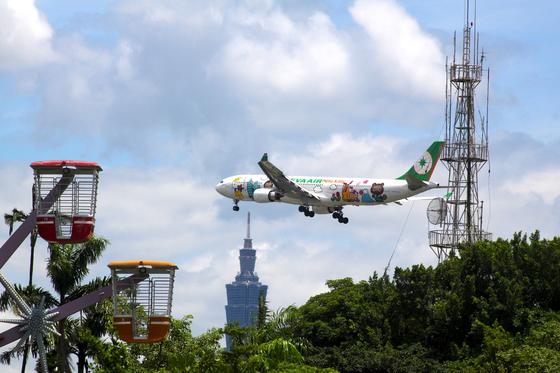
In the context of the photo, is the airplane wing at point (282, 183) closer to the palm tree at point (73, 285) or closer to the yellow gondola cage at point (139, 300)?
the palm tree at point (73, 285)

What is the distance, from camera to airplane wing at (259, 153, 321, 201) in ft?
388

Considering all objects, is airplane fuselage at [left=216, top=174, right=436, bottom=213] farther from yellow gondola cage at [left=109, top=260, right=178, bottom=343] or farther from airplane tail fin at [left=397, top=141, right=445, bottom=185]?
yellow gondola cage at [left=109, top=260, right=178, bottom=343]

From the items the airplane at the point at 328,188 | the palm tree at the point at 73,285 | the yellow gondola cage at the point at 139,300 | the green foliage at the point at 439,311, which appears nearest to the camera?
the yellow gondola cage at the point at 139,300

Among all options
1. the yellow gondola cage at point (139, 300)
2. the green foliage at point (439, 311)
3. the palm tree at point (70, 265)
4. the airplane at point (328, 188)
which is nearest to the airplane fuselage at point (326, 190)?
the airplane at point (328, 188)

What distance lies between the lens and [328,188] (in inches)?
4663

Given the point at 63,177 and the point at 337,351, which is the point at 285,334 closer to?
the point at 337,351

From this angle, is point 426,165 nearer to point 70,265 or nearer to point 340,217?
point 340,217

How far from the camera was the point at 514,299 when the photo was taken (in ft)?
293

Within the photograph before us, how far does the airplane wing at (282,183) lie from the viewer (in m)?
118

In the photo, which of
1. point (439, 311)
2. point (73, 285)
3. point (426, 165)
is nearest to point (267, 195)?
point (426, 165)

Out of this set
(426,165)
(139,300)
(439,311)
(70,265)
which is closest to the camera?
(139,300)

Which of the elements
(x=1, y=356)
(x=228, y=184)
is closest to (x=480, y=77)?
(x=228, y=184)

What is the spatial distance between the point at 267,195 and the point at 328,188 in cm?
512

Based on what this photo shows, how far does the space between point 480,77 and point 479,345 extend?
1213 inches
